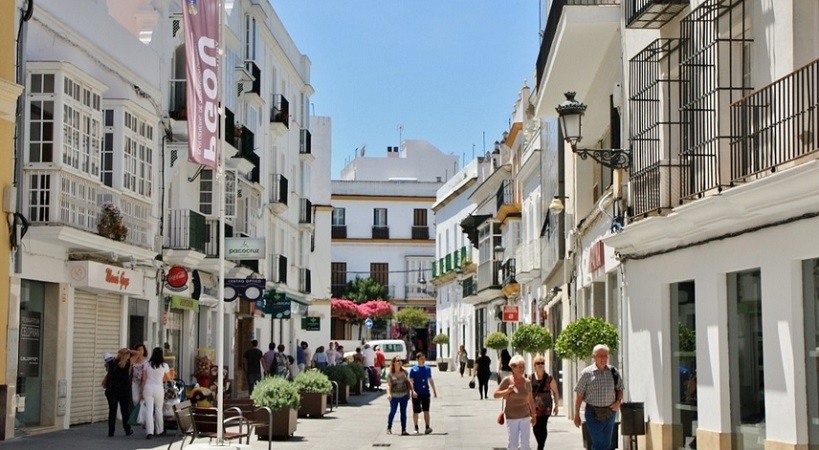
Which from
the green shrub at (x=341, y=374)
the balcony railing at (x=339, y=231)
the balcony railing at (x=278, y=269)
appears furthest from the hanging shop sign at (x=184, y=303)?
the balcony railing at (x=339, y=231)

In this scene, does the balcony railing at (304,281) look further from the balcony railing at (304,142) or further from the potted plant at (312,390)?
the potted plant at (312,390)

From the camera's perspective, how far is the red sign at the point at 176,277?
2845cm

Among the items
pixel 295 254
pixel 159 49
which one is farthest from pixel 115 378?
pixel 295 254

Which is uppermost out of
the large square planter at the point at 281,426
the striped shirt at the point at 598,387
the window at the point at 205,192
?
the window at the point at 205,192

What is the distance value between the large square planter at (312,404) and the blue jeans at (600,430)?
12696 mm

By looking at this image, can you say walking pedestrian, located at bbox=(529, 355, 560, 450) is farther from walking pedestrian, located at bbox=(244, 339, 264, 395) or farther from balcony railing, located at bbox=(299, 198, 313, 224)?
balcony railing, located at bbox=(299, 198, 313, 224)

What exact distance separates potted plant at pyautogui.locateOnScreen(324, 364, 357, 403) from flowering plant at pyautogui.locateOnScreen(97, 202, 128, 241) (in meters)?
10.5

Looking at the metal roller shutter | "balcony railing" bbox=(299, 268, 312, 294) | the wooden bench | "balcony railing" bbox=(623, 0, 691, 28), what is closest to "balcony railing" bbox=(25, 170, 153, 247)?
the metal roller shutter

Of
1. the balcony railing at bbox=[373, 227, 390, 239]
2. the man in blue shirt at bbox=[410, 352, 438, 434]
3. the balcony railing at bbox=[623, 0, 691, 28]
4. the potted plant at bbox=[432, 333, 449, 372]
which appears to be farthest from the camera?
the balcony railing at bbox=[373, 227, 390, 239]

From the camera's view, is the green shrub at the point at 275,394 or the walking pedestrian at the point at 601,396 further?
the green shrub at the point at 275,394

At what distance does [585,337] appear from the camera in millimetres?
20031

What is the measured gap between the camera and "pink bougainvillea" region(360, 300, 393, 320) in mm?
78000

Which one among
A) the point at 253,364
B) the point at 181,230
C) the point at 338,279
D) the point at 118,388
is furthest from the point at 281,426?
the point at 338,279

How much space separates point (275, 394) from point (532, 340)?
10.1m
